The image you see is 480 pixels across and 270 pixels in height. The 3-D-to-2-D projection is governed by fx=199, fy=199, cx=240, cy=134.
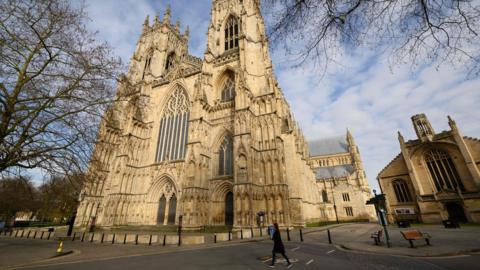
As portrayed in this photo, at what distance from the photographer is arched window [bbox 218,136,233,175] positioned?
1977 cm

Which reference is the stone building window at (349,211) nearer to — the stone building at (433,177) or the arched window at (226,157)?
the stone building at (433,177)

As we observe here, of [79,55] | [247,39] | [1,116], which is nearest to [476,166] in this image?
[247,39]

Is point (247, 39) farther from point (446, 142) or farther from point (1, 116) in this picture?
point (446, 142)

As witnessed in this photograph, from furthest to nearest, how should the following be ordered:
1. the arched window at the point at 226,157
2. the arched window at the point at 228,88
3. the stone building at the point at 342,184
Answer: the stone building at the point at 342,184, the arched window at the point at 228,88, the arched window at the point at 226,157

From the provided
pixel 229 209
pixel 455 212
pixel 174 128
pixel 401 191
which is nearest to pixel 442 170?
pixel 455 212

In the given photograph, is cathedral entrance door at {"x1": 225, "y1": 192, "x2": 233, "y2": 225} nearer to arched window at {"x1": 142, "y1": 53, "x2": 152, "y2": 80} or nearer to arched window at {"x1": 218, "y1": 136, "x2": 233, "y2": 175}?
arched window at {"x1": 218, "y1": 136, "x2": 233, "y2": 175}

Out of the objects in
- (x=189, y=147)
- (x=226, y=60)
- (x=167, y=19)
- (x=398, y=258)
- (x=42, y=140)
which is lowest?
(x=398, y=258)

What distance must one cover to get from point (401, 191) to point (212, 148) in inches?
864

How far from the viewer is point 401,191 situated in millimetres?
22734

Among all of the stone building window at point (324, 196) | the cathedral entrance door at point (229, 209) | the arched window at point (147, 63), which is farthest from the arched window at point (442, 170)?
the arched window at point (147, 63)

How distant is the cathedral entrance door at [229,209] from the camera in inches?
719

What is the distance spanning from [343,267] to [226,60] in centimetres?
2354

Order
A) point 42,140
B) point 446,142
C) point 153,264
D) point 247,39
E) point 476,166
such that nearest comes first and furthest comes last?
point 153,264 → point 42,140 → point 476,166 → point 446,142 → point 247,39

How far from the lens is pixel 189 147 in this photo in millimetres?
19141
